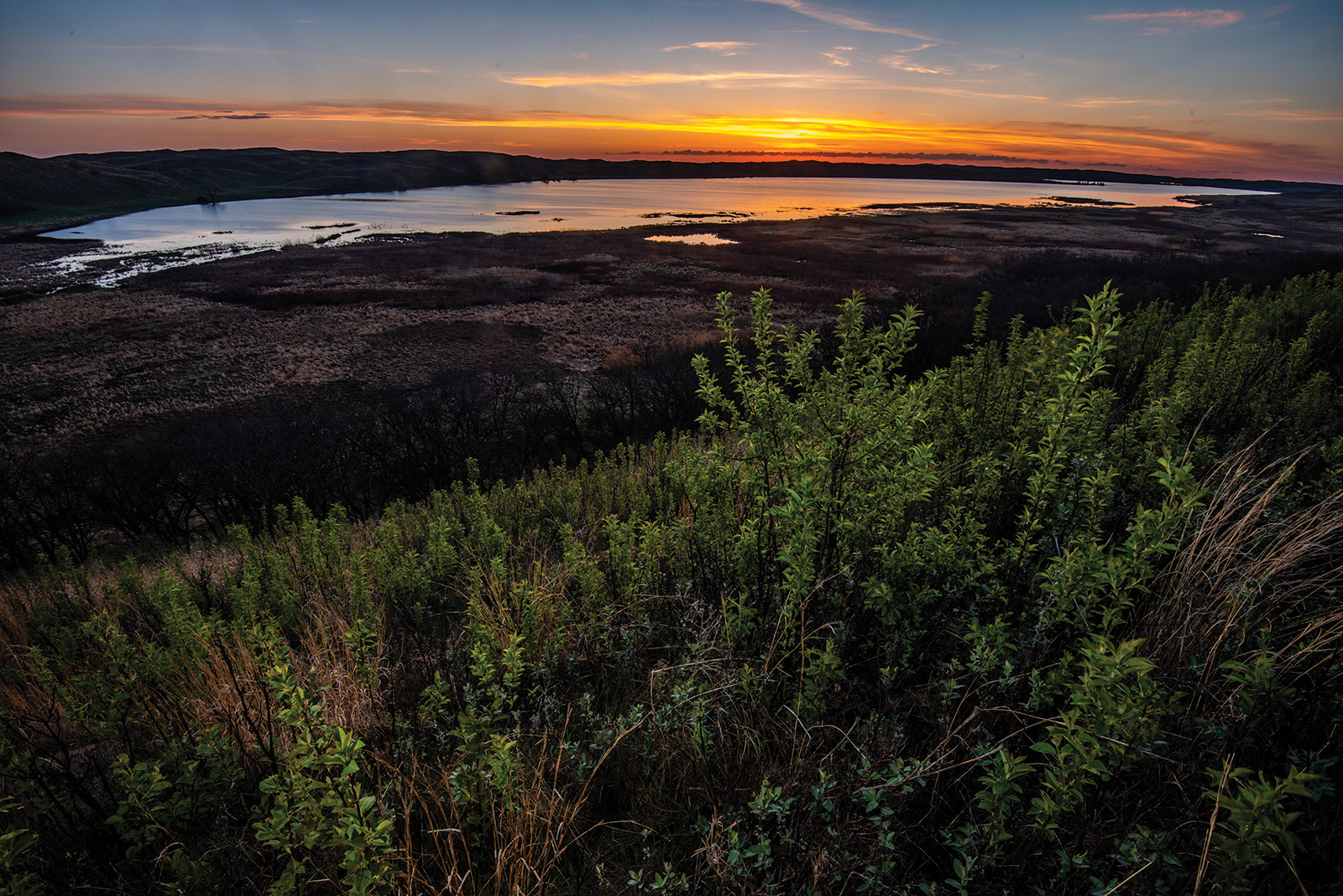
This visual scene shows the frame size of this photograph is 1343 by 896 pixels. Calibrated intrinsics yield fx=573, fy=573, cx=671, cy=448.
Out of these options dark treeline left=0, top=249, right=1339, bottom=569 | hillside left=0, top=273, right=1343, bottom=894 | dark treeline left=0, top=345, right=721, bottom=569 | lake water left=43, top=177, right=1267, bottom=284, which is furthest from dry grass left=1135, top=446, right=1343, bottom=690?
lake water left=43, top=177, right=1267, bottom=284

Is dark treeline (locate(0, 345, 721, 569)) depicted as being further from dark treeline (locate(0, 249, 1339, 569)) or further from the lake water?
the lake water

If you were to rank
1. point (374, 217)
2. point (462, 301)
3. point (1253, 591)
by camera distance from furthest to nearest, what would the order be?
point (374, 217) < point (462, 301) < point (1253, 591)

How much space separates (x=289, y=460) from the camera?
13.6 metres

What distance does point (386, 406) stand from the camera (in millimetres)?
17828

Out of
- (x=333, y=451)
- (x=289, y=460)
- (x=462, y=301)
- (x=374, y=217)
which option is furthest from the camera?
(x=374, y=217)

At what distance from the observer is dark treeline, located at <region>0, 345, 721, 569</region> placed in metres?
12.6

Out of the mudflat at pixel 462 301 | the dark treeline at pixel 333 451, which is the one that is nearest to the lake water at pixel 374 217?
the mudflat at pixel 462 301

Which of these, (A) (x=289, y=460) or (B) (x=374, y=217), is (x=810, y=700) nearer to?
(A) (x=289, y=460)

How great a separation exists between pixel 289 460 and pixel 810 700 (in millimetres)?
14924

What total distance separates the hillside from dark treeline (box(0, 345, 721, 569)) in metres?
7.93

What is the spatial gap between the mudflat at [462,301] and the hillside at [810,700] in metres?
17.4

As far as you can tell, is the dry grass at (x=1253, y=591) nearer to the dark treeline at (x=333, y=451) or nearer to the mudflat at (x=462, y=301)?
the dark treeline at (x=333, y=451)

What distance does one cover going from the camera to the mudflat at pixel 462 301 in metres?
21.9

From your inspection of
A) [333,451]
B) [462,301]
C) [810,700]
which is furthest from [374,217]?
[810,700]
